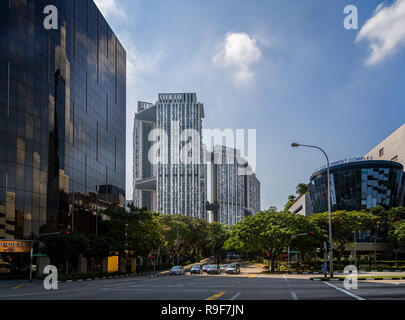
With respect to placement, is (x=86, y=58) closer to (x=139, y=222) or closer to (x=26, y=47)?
(x=26, y=47)

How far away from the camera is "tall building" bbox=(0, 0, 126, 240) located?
46.6 meters

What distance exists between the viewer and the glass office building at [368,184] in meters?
98.8

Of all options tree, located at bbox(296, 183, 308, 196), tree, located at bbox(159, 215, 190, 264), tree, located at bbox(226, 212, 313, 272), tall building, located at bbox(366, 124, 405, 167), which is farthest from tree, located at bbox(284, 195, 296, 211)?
tree, located at bbox(226, 212, 313, 272)

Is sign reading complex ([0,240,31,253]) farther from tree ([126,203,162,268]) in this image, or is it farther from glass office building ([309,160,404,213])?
glass office building ([309,160,404,213])

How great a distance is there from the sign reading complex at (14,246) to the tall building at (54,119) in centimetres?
66

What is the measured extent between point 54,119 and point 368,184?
246 ft

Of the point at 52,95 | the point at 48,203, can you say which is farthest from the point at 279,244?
the point at 52,95

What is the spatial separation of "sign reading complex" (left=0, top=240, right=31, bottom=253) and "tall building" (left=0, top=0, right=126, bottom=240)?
0.66 metres

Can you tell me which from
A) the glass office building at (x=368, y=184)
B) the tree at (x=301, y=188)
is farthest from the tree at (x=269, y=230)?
the tree at (x=301, y=188)

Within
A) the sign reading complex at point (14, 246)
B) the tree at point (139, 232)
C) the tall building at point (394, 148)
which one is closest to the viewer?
the sign reading complex at point (14, 246)

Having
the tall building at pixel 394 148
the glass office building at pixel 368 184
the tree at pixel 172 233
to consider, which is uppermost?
the tall building at pixel 394 148

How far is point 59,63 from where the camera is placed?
184 feet

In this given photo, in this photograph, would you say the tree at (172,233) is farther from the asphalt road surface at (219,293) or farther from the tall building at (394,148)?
the asphalt road surface at (219,293)
